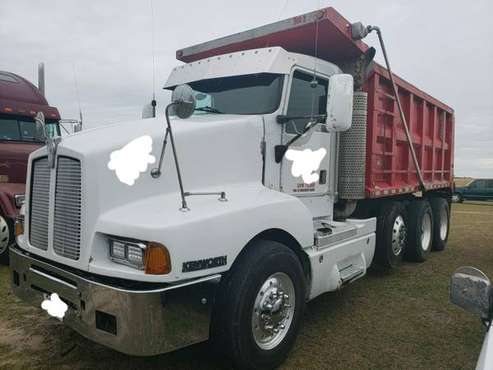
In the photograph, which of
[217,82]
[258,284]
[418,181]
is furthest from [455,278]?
[418,181]

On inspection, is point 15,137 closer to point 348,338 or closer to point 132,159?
point 132,159

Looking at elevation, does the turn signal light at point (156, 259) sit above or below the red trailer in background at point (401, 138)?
below

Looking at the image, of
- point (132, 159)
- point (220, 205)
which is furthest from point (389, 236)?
point (132, 159)

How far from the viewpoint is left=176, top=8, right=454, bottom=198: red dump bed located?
471 centimetres

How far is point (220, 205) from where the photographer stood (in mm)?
3150

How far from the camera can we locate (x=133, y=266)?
2791mm

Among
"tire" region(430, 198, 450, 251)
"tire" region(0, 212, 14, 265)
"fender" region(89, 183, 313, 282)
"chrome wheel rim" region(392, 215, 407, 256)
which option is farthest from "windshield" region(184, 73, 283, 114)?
"tire" region(430, 198, 450, 251)

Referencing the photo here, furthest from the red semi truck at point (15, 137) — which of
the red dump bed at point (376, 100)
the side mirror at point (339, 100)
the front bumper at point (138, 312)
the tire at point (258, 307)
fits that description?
the side mirror at point (339, 100)

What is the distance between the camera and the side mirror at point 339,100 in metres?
3.89

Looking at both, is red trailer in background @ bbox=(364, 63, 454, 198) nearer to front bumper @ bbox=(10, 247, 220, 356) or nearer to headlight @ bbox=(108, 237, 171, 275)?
front bumper @ bbox=(10, 247, 220, 356)

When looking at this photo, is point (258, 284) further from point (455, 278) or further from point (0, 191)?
point (0, 191)

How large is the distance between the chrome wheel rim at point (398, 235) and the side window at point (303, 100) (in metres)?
2.63

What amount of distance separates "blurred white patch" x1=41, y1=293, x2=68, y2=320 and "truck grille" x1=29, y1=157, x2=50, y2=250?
0.43m

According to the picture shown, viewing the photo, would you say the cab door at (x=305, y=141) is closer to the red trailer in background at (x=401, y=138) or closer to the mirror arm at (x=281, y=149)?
the mirror arm at (x=281, y=149)
